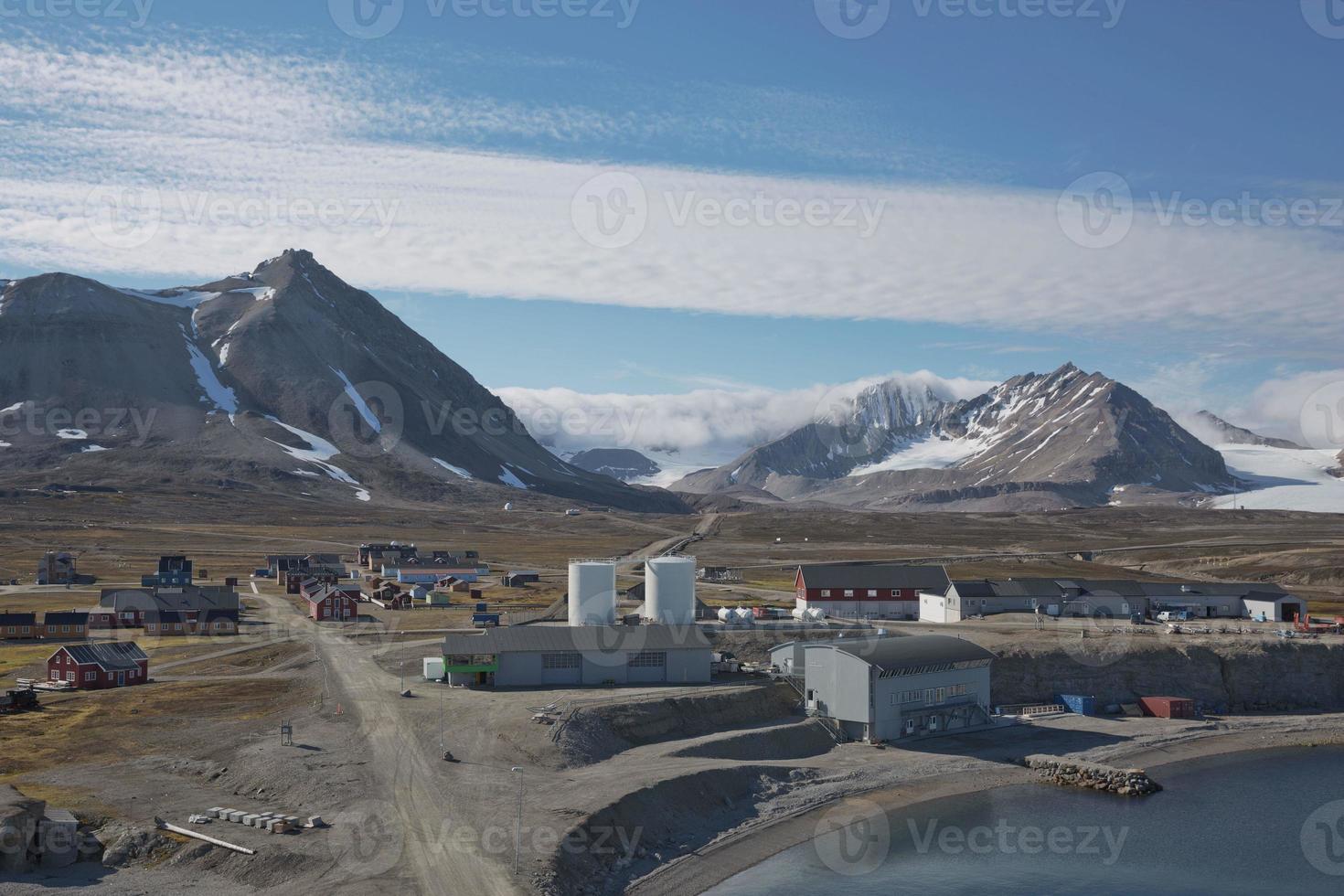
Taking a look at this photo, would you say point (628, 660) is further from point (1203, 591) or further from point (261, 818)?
point (1203, 591)

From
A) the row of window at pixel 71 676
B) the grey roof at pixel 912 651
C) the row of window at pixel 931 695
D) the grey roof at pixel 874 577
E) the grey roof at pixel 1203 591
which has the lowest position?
the row of window at pixel 931 695

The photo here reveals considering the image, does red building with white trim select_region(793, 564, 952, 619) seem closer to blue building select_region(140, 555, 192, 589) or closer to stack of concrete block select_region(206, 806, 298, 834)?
stack of concrete block select_region(206, 806, 298, 834)

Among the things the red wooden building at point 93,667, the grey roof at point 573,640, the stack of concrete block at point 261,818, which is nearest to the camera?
the stack of concrete block at point 261,818

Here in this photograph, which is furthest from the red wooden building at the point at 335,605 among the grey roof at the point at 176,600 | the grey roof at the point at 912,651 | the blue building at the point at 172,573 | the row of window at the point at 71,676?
the grey roof at the point at 912,651

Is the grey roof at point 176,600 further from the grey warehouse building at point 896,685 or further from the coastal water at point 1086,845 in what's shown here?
the coastal water at point 1086,845

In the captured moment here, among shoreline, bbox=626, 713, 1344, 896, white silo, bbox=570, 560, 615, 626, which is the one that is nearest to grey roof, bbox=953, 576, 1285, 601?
shoreline, bbox=626, 713, 1344, 896

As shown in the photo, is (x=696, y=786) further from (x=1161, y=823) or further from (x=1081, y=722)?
(x=1081, y=722)

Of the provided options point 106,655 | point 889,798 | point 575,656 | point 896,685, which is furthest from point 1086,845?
point 106,655

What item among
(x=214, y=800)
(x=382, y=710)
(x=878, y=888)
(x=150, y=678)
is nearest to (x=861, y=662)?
(x=878, y=888)
